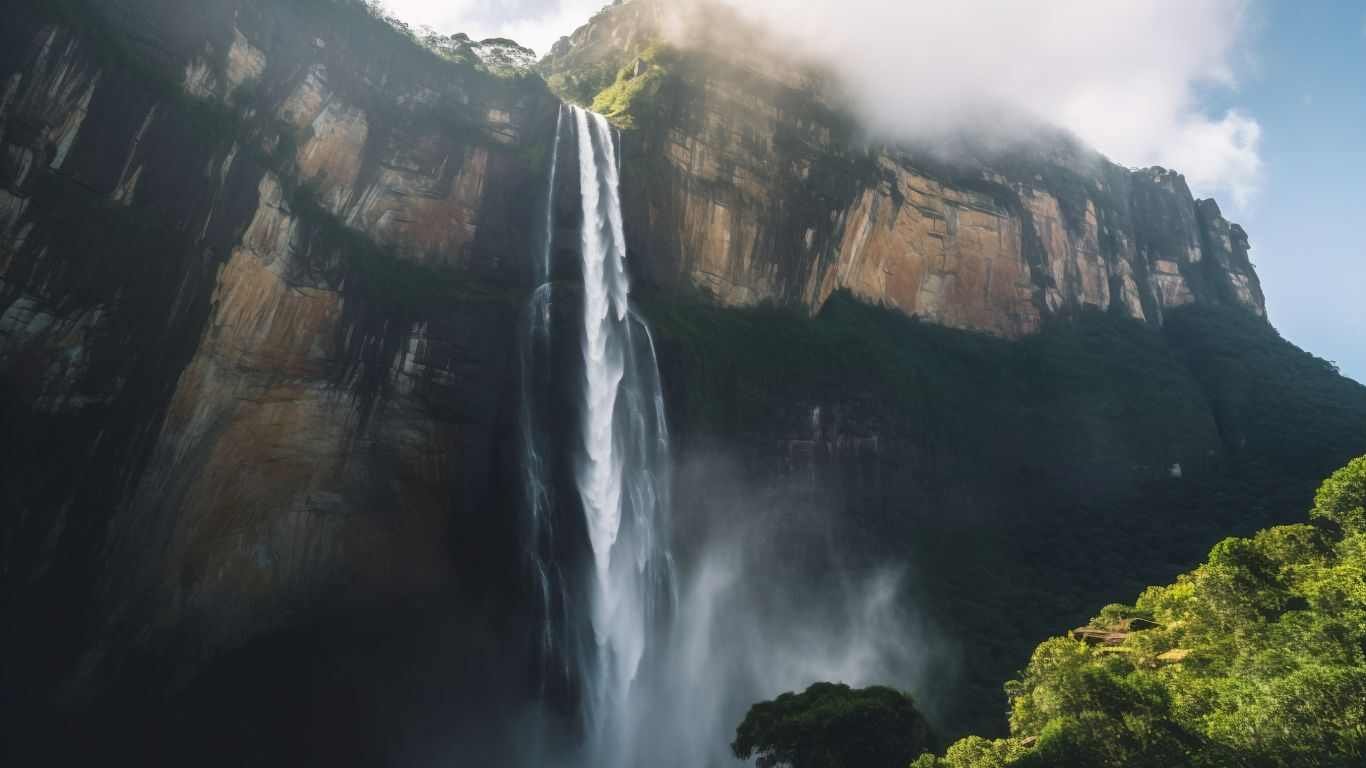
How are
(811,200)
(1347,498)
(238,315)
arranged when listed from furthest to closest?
(811,200), (238,315), (1347,498)

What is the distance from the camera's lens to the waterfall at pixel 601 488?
25.6 metres

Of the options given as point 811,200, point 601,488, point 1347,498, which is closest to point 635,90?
point 811,200

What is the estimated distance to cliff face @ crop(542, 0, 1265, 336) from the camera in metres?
37.1

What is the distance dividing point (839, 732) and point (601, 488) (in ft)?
38.8

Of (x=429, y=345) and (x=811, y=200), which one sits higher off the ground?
(x=811, y=200)

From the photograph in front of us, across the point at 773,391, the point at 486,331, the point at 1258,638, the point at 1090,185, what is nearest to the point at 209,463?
the point at 486,331

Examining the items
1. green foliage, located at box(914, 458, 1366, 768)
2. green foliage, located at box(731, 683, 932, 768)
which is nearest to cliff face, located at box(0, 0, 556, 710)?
green foliage, located at box(731, 683, 932, 768)

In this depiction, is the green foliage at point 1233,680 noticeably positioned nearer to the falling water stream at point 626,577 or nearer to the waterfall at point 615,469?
the falling water stream at point 626,577

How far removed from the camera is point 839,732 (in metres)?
18.8

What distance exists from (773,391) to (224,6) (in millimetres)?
23440

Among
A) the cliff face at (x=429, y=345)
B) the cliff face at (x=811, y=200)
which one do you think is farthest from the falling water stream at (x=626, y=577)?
the cliff face at (x=811, y=200)

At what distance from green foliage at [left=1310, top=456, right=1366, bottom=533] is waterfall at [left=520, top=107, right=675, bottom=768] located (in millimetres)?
18536

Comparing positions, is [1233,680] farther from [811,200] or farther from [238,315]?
[811,200]

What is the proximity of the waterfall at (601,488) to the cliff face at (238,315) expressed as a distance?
1140 mm
